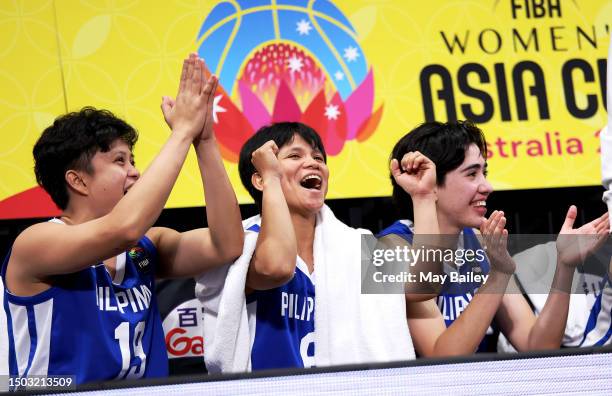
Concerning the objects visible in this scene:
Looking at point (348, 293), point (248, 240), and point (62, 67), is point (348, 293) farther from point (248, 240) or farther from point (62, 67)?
point (62, 67)

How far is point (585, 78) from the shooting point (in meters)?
2.50

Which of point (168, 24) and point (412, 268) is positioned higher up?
point (168, 24)

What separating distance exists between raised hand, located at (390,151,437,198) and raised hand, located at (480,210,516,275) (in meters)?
0.16

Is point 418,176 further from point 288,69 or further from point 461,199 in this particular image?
point 288,69

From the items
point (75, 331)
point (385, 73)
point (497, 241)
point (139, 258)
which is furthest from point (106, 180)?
point (385, 73)

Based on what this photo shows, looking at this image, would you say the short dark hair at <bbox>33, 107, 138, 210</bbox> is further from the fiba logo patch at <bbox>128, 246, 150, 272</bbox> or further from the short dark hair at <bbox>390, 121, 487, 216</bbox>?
the short dark hair at <bbox>390, 121, 487, 216</bbox>

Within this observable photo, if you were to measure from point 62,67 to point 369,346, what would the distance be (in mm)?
1214

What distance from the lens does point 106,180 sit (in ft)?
5.51

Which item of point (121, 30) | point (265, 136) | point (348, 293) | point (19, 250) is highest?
point (121, 30)

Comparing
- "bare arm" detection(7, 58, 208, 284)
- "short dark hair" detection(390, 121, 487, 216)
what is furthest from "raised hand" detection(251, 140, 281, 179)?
"short dark hair" detection(390, 121, 487, 216)

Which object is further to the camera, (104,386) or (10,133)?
(10,133)

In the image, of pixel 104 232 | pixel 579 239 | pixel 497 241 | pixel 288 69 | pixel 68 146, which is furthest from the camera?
pixel 288 69

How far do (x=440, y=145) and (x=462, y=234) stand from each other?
245mm

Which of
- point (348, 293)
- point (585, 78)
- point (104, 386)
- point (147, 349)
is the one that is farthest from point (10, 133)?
point (585, 78)
